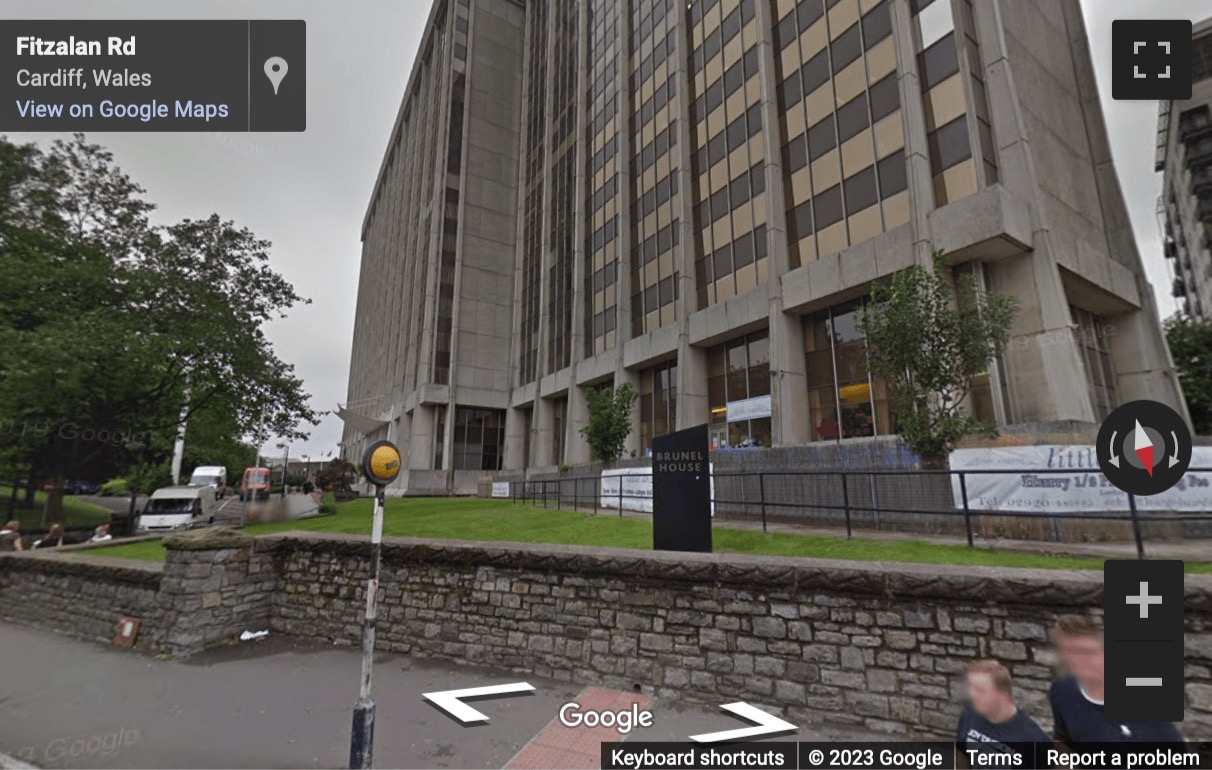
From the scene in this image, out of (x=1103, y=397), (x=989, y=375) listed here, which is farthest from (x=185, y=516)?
(x=1103, y=397)

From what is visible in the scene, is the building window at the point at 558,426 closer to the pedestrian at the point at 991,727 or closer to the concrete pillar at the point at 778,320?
the concrete pillar at the point at 778,320

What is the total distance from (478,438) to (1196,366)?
47346mm

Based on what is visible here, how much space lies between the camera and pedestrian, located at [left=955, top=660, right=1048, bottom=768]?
3406 millimetres

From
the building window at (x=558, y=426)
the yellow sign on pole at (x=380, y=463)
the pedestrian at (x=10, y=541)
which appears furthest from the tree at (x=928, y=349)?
the building window at (x=558, y=426)

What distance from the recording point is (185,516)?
23.3 metres

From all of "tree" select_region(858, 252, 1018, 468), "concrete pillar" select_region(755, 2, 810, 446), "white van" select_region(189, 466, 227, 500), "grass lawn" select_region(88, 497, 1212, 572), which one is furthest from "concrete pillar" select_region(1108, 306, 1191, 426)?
"white van" select_region(189, 466, 227, 500)

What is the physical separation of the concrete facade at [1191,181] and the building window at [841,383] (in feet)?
154

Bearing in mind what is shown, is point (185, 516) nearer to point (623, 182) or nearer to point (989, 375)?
point (623, 182)

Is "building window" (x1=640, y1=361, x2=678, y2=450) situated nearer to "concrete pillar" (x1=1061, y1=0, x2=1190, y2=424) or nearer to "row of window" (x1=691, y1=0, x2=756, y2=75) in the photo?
"row of window" (x1=691, y1=0, x2=756, y2=75)

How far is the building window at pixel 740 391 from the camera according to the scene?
2342 cm

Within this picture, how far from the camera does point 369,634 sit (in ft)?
15.4

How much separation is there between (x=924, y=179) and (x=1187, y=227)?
67.5m

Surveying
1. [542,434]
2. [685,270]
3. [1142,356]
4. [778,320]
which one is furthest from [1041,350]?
[542,434]

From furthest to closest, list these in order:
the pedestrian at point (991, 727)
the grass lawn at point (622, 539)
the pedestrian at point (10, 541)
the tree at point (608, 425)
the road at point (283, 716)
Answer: the tree at point (608, 425)
the pedestrian at point (10, 541)
the grass lawn at point (622, 539)
the road at point (283, 716)
the pedestrian at point (991, 727)
